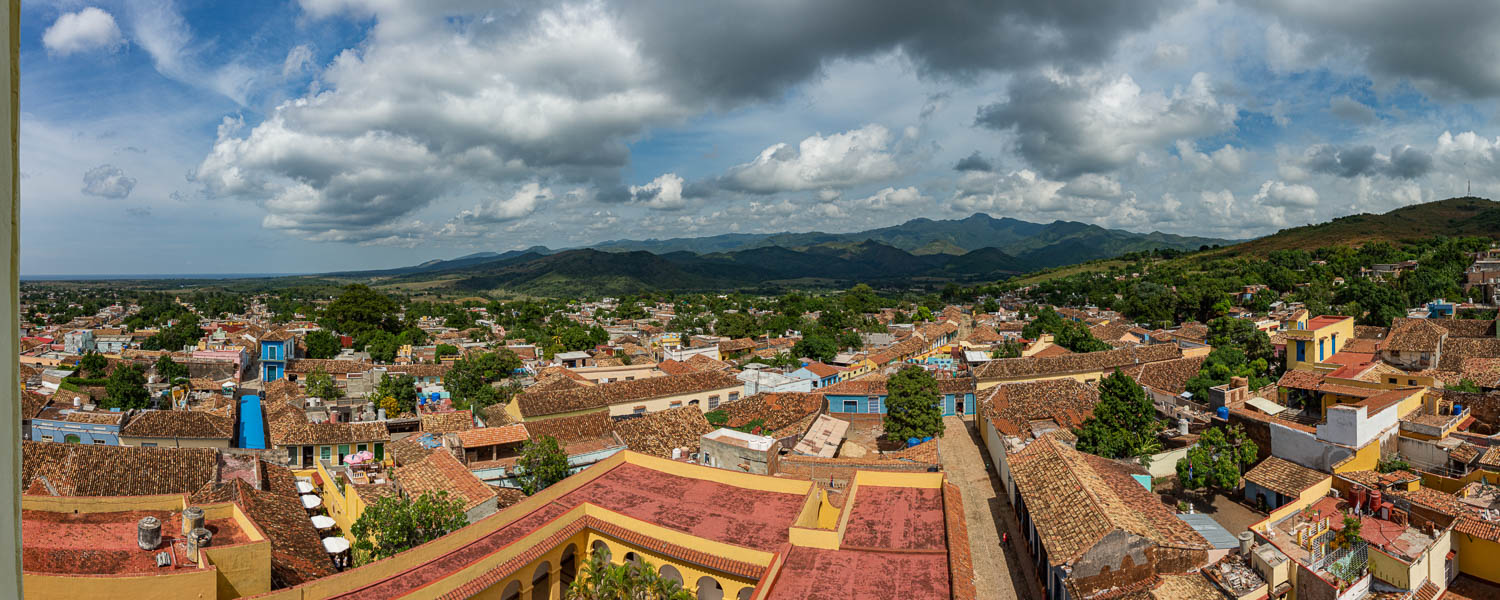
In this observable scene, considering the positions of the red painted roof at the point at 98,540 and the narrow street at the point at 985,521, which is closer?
the red painted roof at the point at 98,540

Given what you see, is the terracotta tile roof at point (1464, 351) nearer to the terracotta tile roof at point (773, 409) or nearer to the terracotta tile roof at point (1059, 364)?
the terracotta tile roof at point (1059, 364)

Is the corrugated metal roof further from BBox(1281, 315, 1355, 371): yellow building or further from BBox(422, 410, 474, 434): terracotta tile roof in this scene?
BBox(422, 410, 474, 434): terracotta tile roof

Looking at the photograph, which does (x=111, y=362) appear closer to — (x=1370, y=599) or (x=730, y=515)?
(x=730, y=515)

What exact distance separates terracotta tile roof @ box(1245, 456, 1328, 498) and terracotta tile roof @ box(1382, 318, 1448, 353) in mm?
12057

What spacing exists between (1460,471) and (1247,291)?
2159 inches

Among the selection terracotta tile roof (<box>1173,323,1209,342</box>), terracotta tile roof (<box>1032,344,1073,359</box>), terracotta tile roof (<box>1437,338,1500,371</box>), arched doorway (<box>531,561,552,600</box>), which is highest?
terracotta tile roof (<box>1437,338,1500,371</box>)

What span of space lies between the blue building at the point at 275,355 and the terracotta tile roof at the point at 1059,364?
39.6 metres

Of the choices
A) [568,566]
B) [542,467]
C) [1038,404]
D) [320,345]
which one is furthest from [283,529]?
[320,345]

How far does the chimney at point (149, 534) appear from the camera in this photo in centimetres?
1154

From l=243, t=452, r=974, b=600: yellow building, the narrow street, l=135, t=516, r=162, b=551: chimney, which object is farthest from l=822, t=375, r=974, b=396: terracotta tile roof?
l=135, t=516, r=162, b=551: chimney

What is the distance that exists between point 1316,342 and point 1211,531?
67.6ft

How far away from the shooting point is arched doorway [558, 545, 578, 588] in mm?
14195

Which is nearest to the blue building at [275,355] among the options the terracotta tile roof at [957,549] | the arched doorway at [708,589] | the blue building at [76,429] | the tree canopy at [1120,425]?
the blue building at [76,429]

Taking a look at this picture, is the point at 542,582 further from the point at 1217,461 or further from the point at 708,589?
the point at 1217,461
